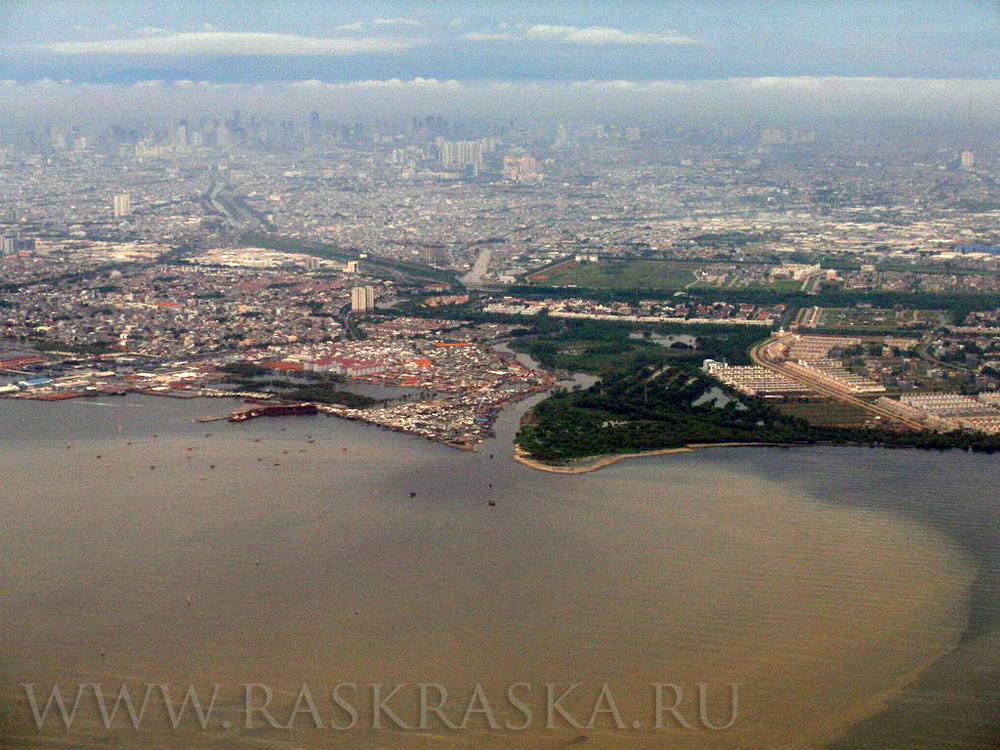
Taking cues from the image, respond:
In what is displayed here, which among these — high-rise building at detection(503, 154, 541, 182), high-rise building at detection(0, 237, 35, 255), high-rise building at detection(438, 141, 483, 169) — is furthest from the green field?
high-rise building at detection(438, 141, 483, 169)

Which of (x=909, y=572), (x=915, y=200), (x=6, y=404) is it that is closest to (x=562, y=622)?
(x=909, y=572)

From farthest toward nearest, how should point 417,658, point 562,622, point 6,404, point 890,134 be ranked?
point 890,134, point 6,404, point 562,622, point 417,658

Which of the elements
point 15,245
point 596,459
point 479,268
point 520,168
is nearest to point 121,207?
point 15,245

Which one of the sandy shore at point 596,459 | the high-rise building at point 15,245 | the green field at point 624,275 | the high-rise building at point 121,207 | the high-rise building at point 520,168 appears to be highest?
the high-rise building at point 520,168

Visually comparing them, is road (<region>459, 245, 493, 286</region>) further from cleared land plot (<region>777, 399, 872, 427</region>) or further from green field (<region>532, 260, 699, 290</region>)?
cleared land plot (<region>777, 399, 872, 427</region>)

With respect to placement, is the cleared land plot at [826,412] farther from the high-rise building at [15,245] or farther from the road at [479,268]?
the high-rise building at [15,245]

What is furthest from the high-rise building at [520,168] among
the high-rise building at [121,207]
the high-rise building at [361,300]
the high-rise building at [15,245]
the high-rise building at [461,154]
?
the high-rise building at [361,300]

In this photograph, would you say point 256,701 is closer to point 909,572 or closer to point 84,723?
point 84,723
